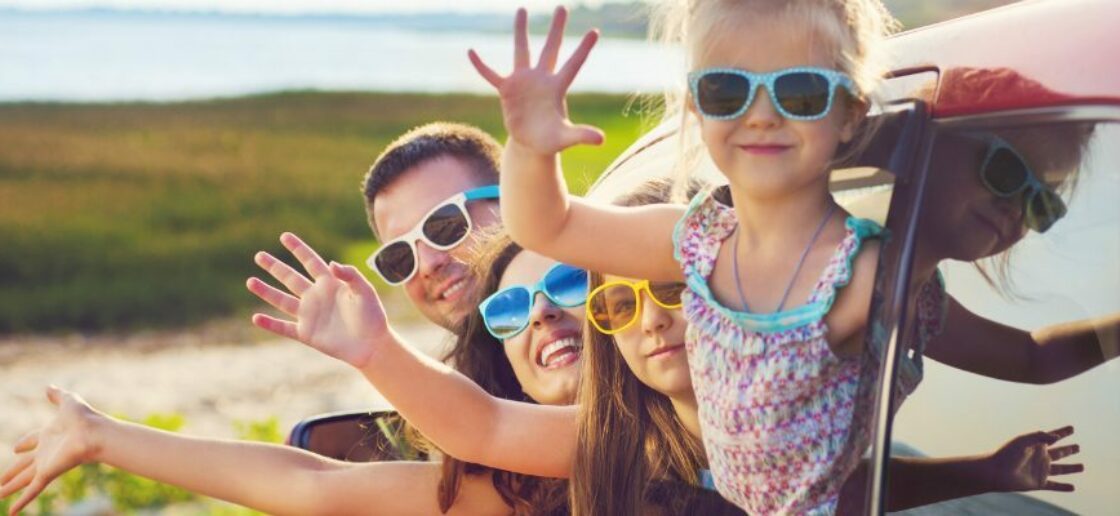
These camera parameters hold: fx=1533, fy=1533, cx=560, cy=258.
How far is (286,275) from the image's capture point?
8.54 ft

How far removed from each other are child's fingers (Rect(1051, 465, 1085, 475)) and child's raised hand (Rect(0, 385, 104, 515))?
6.25ft

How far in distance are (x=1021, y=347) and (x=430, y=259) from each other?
1989mm

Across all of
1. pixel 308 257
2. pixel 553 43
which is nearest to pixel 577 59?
pixel 553 43

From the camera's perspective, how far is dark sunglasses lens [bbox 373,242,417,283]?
12.3ft

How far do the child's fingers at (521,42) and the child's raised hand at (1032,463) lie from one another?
80cm

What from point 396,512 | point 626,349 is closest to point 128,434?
point 396,512

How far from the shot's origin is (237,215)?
A: 17.9 m

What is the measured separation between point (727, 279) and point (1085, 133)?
503mm

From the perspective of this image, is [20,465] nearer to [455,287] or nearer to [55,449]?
[55,449]

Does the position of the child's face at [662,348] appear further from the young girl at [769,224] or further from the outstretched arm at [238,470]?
the outstretched arm at [238,470]

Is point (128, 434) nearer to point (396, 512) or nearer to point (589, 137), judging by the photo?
point (396, 512)

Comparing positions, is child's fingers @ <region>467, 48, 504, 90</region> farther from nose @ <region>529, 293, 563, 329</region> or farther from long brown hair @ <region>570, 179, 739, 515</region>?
nose @ <region>529, 293, 563, 329</region>

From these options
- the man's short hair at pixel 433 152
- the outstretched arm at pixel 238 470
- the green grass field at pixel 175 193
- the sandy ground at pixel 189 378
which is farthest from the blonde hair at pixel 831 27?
the green grass field at pixel 175 193

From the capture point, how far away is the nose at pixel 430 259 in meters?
3.70
